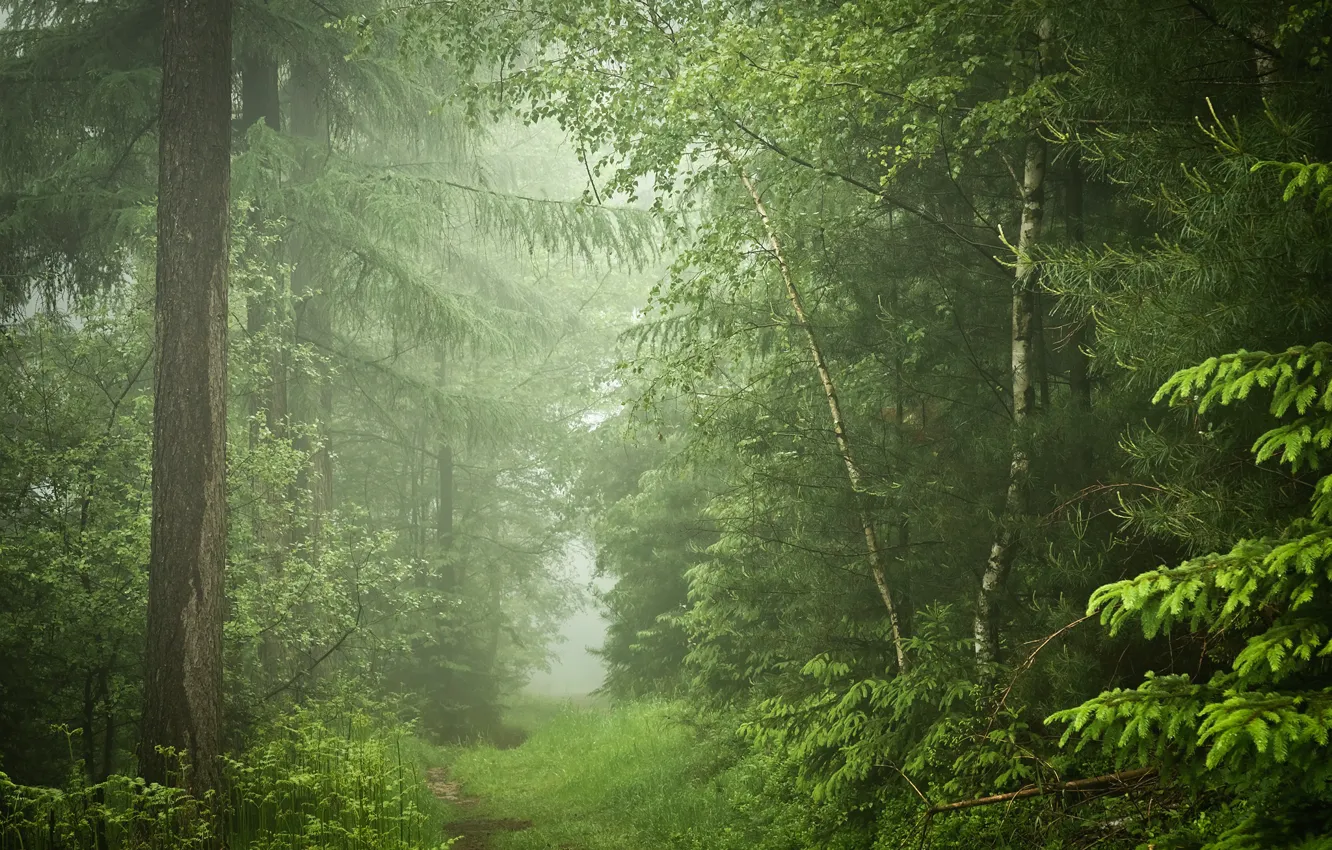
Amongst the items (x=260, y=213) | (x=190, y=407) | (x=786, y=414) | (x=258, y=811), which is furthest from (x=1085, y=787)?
(x=260, y=213)

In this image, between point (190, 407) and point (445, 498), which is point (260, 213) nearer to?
point (190, 407)

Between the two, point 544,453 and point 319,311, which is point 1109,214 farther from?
point 544,453

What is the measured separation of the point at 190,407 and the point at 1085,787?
7040 mm

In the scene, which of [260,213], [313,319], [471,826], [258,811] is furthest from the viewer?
[313,319]

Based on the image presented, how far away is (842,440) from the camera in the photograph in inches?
263

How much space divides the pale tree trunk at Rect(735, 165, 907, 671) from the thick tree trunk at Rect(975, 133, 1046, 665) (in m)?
0.69

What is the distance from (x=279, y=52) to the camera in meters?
10.6

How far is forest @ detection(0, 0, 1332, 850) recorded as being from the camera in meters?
3.77

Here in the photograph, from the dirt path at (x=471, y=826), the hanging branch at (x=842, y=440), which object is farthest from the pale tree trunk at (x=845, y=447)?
the dirt path at (x=471, y=826)

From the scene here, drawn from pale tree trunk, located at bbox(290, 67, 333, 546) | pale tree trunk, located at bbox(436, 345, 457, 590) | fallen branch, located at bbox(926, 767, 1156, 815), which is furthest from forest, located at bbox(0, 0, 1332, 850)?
pale tree trunk, located at bbox(436, 345, 457, 590)

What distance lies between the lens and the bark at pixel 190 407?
6.89 meters

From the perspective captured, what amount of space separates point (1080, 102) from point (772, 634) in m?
4.87

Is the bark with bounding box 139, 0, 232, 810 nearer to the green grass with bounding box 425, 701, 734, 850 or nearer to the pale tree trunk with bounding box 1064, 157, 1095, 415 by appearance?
the green grass with bounding box 425, 701, 734, 850

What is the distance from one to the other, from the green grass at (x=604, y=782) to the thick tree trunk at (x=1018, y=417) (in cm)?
317
